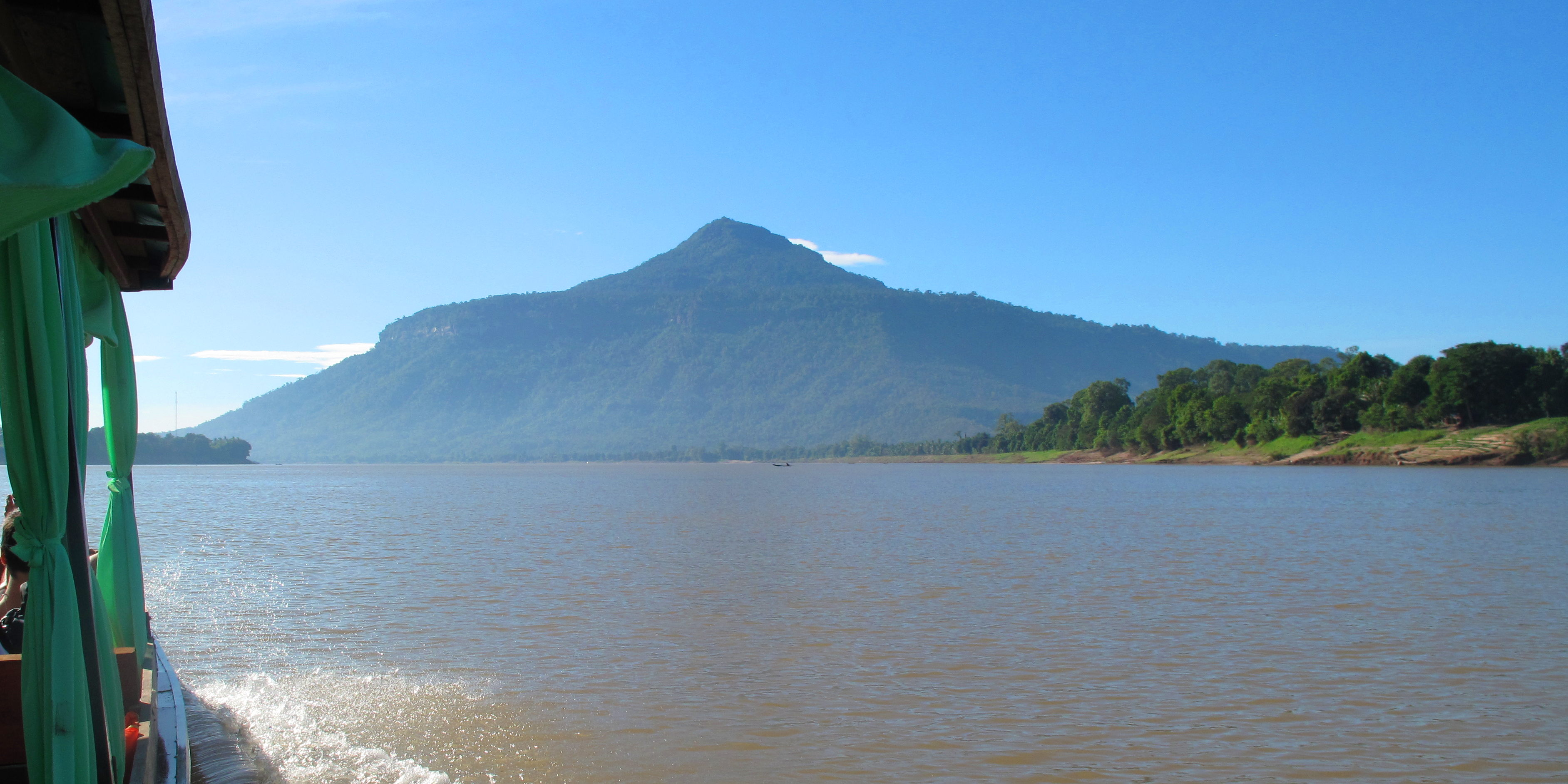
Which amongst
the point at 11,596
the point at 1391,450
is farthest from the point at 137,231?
the point at 1391,450

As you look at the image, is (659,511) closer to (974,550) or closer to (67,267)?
(974,550)

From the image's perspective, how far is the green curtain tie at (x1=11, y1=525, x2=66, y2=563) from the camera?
16.3 ft

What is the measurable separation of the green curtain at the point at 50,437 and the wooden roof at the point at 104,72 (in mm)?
694

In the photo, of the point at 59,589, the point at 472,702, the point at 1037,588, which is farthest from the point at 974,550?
the point at 59,589

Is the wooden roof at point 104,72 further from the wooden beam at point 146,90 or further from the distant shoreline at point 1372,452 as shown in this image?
the distant shoreline at point 1372,452

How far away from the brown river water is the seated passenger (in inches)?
89.7

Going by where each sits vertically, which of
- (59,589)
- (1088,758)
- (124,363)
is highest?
(124,363)

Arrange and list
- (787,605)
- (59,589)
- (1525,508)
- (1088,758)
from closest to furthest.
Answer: (59,589)
(1088,758)
(787,605)
(1525,508)

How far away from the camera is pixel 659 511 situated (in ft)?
129

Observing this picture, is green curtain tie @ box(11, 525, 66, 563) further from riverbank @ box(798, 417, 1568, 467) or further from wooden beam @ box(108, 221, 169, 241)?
riverbank @ box(798, 417, 1568, 467)

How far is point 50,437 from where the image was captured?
4.73 metres

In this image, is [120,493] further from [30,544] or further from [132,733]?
[30,544]

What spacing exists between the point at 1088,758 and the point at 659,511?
106 feet

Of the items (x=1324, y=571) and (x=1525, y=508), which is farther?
(x=1525, y=508)
